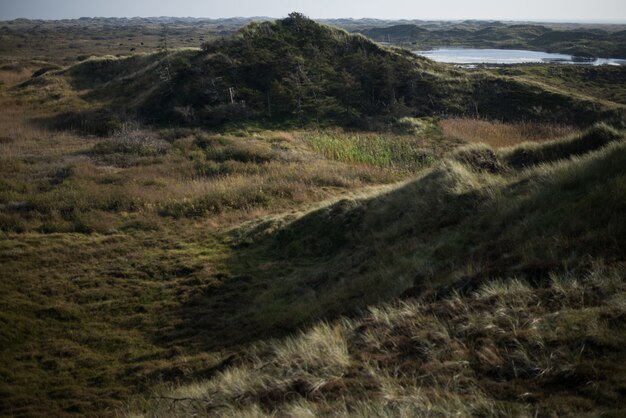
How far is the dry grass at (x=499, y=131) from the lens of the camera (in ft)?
89.1

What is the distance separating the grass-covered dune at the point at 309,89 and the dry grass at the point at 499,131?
275cm

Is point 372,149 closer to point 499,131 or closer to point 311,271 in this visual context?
point 499,131

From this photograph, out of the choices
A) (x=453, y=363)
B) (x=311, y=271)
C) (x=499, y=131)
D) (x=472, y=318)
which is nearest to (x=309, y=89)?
(x=499, y=131)

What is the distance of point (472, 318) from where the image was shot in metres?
5.52

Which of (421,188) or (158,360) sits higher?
(421,188)

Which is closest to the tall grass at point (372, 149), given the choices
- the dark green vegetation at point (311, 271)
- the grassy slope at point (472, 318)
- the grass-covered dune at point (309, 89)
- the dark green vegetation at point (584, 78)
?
the dark green vegetation at point (311, 271)

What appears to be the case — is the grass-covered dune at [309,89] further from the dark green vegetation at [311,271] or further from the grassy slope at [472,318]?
the grassy slope at [472,318]

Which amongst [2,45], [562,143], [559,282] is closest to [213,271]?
[559,282]

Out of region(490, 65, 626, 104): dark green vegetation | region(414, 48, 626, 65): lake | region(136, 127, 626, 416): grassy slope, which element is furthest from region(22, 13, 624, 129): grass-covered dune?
region(414, 48, 626, 65): lake

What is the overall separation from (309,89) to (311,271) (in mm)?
27118

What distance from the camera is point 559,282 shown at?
5656 millimetres

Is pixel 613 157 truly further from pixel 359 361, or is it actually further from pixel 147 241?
pixel 147 241

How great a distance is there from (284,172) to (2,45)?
11550 cm

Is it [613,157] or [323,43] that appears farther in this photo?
[323,43]
